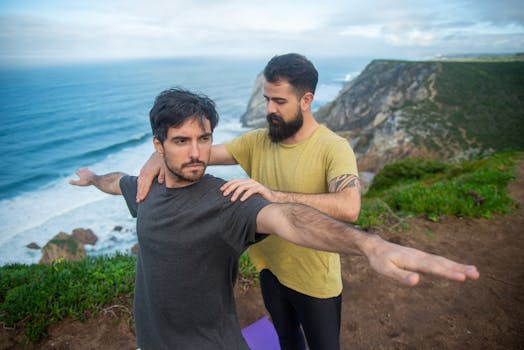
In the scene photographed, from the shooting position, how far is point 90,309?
4.25m

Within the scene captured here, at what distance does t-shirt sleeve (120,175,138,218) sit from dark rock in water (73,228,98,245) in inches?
802

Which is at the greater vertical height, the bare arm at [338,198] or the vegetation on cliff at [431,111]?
the bare arm at [338,198]

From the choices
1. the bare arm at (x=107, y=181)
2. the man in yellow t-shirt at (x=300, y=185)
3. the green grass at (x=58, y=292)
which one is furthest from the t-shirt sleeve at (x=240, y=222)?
the green grass at (x=58, y=292)

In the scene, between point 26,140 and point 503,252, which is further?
point 26,140

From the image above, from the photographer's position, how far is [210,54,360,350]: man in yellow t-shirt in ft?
8.48

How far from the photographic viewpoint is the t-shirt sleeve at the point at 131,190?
244cm

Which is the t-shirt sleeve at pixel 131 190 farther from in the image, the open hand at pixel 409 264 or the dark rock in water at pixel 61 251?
the dark rock in water at pixel 61 251

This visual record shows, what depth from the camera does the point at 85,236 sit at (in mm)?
20141

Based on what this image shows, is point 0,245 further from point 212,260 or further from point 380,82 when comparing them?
point 380,82

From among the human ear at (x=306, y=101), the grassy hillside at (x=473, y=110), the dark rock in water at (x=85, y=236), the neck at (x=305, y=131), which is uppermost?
the human ear at (x=306, y=101)

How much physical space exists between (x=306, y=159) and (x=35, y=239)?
81.3ft

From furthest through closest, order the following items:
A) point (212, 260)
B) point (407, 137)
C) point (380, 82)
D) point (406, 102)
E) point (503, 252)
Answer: point (380, 82) < point (406, 102) < point (407, 137) < point (503, 252) < point (212, 260)

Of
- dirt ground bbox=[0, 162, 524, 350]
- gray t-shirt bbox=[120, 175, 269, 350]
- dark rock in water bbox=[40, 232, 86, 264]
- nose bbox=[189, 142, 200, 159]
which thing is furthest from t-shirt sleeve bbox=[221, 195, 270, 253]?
dark rock in water bbox=[40, 232, 86, 264]

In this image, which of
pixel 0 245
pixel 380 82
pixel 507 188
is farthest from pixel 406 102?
pixel 0 245
